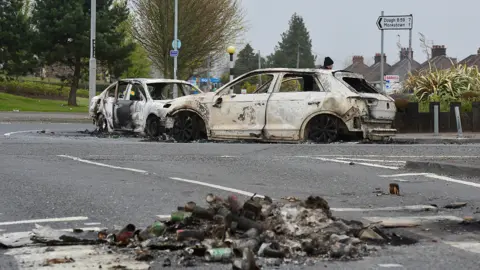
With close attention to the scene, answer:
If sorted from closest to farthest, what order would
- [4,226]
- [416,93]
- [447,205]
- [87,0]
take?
[4,226] → [447,205] → [416,93] → [87,0]

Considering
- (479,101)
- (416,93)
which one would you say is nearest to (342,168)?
(479,101)

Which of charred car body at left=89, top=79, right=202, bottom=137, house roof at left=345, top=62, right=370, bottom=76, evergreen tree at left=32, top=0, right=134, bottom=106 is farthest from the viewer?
house roof at left=345, top=62, right=370, bottom=76

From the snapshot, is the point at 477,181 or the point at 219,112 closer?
the point at 477,181

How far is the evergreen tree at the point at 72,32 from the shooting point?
51.6m

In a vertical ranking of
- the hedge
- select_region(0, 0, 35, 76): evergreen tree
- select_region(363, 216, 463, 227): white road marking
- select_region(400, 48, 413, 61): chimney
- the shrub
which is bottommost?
select_region(363, 216, 463, 227): white road marking

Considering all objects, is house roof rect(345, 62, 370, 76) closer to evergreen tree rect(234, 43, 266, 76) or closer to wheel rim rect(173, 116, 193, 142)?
evergreen tree rect(234, 43, 266, 76)

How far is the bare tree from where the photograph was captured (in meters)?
53.2

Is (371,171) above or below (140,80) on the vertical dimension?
below

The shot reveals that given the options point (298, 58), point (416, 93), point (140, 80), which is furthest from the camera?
point (298, 58)

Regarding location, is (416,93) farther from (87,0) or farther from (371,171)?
(87,0)

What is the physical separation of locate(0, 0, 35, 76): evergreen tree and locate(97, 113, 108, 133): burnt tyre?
117 ft

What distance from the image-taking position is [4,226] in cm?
604

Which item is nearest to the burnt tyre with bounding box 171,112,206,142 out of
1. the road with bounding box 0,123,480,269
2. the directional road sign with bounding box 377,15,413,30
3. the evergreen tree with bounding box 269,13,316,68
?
the road with bounding box 0,123,480,269

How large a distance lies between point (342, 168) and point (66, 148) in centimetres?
521
